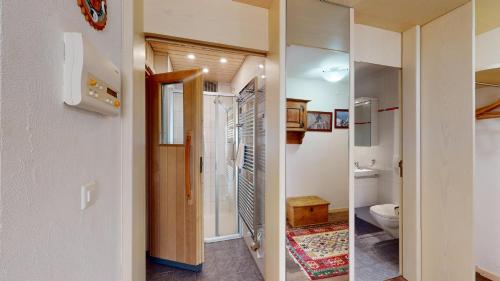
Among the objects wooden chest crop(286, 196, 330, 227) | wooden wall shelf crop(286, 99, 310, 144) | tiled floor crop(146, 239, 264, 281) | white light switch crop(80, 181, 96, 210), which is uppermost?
wooden wall shelf crop(286, 99, 310, 144)

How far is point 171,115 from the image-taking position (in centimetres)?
205

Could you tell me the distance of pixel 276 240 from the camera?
145 centimetres

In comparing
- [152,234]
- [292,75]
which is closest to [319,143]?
[292,75]

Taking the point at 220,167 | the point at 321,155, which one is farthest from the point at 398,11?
the point at 220,167

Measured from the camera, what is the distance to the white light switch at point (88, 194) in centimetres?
68

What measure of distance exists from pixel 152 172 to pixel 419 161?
257 centimetres

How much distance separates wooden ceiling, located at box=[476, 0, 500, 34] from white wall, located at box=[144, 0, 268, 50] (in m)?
1.63

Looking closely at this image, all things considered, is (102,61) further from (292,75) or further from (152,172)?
(152,172)

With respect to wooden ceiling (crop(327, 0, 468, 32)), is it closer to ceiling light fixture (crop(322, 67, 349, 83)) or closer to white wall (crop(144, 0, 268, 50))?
ceiling light fixture (crop(322, 67, 349, 83))

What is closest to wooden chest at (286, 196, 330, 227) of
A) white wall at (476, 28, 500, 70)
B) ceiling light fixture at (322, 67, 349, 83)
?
ceiling light fixture at (322, 67, 349, 83)

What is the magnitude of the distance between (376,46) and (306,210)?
1.63 metres

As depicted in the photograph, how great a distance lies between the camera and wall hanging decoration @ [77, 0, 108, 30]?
700 millimetres

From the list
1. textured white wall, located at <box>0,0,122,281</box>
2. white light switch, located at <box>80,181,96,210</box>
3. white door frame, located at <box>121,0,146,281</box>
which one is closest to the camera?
textured white wall, located at <box>0,0,122,281</box>

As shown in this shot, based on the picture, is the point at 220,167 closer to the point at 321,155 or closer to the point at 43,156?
the point at 321,155
